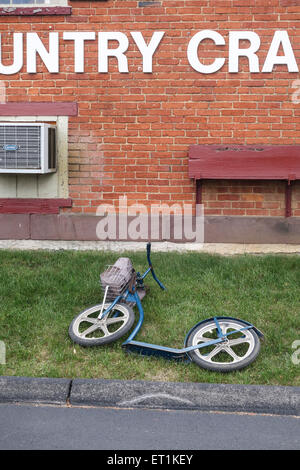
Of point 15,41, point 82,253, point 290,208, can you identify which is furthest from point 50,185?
point 290,208

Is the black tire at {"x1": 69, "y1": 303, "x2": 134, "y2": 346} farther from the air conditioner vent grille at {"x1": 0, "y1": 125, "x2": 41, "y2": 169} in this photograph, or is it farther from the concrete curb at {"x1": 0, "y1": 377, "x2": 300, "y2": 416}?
the air conditioner vent grille at {"x1": 0, "y1": 125, "x2": 41, "y2": 169}

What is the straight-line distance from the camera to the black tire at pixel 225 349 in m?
5.05

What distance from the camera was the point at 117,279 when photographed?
5.75m

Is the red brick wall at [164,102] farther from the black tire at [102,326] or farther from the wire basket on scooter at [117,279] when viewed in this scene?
the black tire at [102,326]

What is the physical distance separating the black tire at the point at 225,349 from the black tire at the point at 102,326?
0.58 metres

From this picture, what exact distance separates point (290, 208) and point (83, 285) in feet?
12.0

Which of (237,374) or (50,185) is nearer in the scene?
(237,374)

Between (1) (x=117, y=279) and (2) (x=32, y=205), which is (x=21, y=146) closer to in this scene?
(2) (x=32, y=205)

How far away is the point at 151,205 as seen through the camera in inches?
363

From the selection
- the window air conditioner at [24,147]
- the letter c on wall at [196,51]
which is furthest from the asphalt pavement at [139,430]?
the letter c on wall at [196,51]

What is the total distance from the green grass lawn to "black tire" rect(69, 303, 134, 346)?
0.27 feet

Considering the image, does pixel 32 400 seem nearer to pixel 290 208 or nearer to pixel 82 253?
pixel 82 253

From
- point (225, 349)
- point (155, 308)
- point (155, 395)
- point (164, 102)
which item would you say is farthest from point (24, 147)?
point (155, 395)

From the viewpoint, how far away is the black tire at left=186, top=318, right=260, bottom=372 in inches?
199
